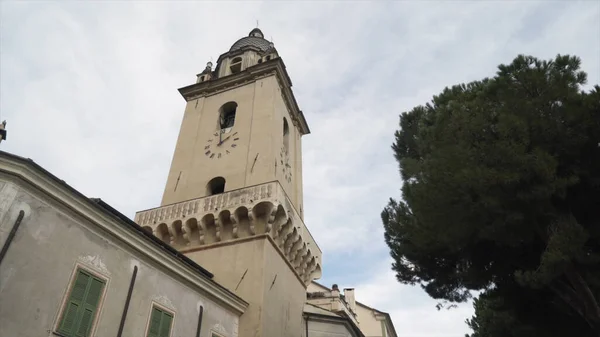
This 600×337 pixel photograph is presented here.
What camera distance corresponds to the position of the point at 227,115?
24953 mm

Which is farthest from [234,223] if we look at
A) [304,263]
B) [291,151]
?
[291,151]

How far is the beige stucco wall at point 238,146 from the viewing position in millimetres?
20281

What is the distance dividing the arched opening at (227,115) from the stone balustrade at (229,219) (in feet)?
21.6

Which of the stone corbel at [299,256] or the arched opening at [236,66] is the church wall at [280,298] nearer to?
the stone corbel at [299,256]

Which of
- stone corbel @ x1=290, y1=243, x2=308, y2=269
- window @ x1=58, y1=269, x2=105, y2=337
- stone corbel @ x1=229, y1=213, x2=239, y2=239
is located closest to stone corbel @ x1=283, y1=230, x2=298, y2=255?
stone corbel @ x1=290, y1=243, x2=308, y2=269

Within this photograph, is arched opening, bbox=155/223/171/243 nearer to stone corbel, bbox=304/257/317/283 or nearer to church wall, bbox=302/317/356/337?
stone corbel, bbox=304/257/317/283

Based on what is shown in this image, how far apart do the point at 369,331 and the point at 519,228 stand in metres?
28.6

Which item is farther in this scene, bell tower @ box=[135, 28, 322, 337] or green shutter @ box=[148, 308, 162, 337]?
bell tower @ box=[135, 28, 322, 337]

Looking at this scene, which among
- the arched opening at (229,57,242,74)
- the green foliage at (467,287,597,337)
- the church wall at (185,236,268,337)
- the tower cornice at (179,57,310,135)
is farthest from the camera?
the arched opening at (229,57,242,74)

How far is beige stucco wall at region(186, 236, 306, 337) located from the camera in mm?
15414

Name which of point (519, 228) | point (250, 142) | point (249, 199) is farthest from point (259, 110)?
point (519, 228)

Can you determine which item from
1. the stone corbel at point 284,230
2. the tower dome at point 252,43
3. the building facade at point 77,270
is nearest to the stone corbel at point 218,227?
the stone corbel at point 284,230

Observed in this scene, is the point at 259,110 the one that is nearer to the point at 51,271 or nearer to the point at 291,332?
the point at 291,332

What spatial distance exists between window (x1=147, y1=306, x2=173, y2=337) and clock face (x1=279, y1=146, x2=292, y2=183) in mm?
10710
